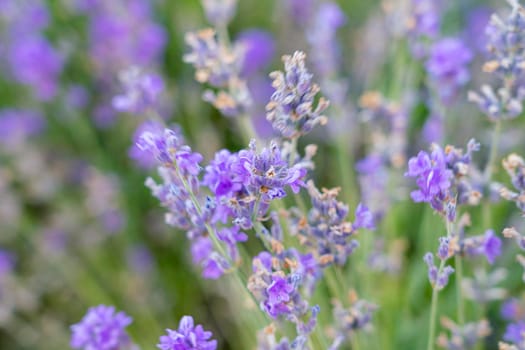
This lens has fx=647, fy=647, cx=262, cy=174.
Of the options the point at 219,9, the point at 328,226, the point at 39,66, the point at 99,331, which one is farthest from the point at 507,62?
the point at 39,66

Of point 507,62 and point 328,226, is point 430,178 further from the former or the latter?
point 507,62

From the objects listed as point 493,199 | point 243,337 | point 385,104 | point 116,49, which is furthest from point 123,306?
point 493,199

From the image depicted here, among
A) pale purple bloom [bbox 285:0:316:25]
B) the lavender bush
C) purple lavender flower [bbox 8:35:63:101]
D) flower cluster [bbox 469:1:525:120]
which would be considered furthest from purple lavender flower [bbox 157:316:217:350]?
pale purple bloom [bbox 285:0:316:25]

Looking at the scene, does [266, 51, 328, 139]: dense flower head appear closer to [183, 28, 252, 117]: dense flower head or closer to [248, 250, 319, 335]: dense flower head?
[248, 250, 319, 335]: dense flower head

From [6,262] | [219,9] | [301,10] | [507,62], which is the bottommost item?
[507,62]

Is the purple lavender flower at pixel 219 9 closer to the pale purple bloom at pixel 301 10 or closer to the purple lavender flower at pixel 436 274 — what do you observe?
the purple lavender flower at pixel 436 274

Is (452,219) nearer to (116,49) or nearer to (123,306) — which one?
(123,306)
